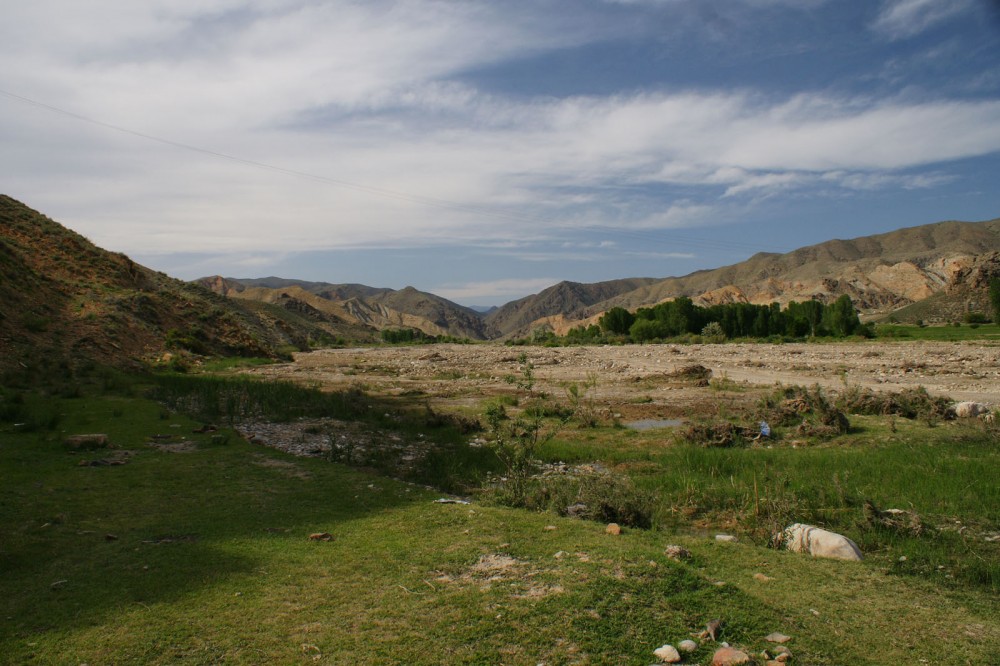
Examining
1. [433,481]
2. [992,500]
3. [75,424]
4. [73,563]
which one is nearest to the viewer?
[73,563]

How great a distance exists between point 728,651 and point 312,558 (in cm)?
367

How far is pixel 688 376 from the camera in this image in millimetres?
23344

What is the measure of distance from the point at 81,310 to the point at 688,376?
82.6 ft

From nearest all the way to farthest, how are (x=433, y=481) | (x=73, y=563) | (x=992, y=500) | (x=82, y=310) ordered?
1. (x=73, y=563)
2. (x=992, y=500)
3. (x=433, y=481)
4. (x=82, y=310)

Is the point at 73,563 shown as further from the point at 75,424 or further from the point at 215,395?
the point at 215,395

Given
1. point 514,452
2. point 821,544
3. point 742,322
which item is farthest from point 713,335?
point 821,544

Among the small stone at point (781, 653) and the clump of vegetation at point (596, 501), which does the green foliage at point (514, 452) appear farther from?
the small stone at point (781, 653)

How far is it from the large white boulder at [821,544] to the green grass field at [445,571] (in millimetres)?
340

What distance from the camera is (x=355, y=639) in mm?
4129

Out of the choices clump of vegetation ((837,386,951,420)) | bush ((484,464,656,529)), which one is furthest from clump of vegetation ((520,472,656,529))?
clump of vegetation ((837,386,951,420))

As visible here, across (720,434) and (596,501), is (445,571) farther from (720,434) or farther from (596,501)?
(720,434)

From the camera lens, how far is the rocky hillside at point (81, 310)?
19344 mm

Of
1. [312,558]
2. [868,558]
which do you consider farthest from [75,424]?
[868,558]

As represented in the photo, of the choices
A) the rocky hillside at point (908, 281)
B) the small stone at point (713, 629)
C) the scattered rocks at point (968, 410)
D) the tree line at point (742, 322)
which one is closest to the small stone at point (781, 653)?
the small stone at point (713, 629)
